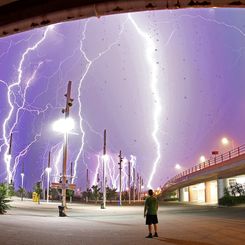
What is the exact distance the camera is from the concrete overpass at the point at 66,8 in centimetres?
732

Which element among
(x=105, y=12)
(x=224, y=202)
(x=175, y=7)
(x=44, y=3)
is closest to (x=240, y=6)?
(x=175, y=7)

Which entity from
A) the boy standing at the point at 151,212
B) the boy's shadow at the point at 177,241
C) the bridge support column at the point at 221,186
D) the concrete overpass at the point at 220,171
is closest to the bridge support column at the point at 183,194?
the concrete overpass at the point at 220,171

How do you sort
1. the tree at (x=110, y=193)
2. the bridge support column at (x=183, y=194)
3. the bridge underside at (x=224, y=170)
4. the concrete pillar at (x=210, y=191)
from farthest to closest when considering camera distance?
the bridge support column at (x=183, y=194), the tree at (x=110, y=193), the concrete pillar at (x=210, y=191), the bridge underside at (x=224, y=170)

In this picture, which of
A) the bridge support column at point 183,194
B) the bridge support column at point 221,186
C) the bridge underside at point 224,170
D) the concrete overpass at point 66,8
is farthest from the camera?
the bridge support column at point 183,194

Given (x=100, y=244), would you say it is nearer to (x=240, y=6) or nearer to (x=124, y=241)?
(x=124, y=241)

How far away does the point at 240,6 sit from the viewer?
7.32 m

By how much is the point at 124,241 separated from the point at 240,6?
7.41 metres

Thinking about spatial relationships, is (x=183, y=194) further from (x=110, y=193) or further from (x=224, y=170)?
(x=224, y=170)

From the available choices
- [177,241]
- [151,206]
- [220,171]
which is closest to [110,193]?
[220,171]

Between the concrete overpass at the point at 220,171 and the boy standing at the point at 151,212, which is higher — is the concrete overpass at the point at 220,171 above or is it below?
above

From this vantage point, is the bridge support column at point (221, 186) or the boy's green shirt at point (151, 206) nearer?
the boy's green shirt at point (151, 206)

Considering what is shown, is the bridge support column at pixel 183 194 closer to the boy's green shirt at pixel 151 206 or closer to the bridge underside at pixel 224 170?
the bridge underside at pixel 224 170

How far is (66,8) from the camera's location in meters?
7.65

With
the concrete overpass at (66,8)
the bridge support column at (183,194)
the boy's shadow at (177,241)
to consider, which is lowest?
the boy's shadow at (177,241)
